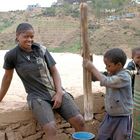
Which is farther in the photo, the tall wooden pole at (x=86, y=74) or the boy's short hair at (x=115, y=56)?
the tall wooden pole at (x=86, y=74)

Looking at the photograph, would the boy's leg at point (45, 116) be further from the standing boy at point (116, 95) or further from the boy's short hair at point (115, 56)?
the boy's short hair at point (115, 56)

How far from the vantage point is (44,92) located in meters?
3.63

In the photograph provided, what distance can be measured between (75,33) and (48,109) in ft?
63.8

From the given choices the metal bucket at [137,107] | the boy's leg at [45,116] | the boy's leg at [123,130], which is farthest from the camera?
the boy's leg at [123,130]

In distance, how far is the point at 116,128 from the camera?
12.0 feet

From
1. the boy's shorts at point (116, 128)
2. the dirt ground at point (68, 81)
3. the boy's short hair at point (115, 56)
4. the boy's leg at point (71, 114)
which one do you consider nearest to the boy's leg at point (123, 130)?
the boy's shorts at point (116, 128)

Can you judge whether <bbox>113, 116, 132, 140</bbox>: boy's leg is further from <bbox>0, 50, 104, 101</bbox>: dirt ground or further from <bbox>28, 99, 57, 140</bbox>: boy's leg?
<bbox>0, 50, 104, 101</bbox>: dirt ground

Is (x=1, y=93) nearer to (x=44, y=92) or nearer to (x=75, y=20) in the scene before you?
(x=44, y=92)

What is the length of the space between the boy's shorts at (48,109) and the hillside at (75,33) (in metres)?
16.1

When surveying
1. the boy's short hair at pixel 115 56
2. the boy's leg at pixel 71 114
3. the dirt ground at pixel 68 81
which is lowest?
the boy's leg at pixel 71 114

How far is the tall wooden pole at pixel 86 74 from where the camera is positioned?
12.0ft

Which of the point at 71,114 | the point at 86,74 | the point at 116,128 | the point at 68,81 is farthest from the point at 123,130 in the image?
the point at 68,81

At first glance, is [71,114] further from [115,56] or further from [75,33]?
[75,33]

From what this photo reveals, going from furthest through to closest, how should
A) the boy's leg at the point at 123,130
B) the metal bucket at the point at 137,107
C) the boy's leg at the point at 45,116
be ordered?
1. the boy's leg at the point at 123,130
2. the boy's leg at the point at 45,116
3. the metal bucket at the point at 137,107
